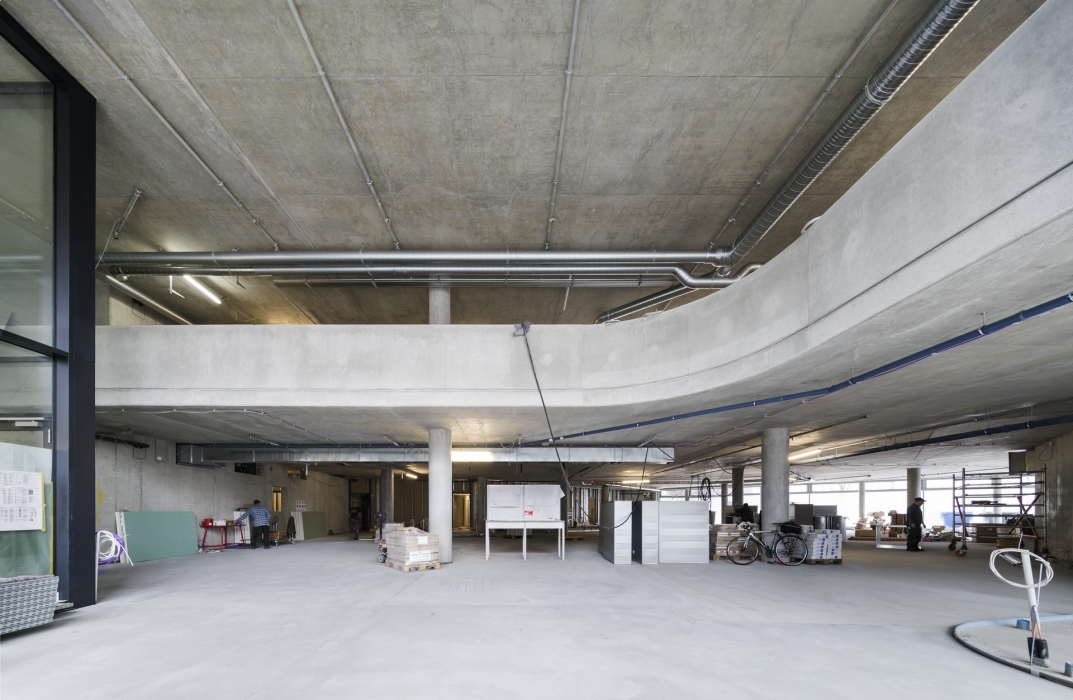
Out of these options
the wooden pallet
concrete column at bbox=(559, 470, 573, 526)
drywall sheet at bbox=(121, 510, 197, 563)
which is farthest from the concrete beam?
the wooden pallet

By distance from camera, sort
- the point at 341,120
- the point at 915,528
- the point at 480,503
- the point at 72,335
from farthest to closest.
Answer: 1. the point at 480,503
2. the point at 915,528
3. the point at 341,120
4. the point at 72,335

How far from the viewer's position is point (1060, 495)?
16750 mm

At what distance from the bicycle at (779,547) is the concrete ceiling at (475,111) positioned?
729cm

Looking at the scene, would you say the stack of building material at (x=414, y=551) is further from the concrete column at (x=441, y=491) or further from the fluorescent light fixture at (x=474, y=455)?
the fluorescent light fixture at (x=474, y=455)

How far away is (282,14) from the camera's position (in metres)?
7.68

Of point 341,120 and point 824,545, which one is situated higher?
point 341,120

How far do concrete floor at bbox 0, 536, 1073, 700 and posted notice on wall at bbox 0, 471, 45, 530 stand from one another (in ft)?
4.60

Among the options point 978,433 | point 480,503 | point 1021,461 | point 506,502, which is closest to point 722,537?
point 506,502

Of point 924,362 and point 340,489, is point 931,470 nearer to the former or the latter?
point 924,362

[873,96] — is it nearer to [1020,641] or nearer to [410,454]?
[1020,641]

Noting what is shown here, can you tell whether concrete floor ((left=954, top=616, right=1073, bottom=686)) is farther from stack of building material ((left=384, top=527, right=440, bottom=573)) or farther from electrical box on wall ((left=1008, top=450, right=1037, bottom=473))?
electrical box on wall ((left=1008, top=450, right=1037, bottom=473))

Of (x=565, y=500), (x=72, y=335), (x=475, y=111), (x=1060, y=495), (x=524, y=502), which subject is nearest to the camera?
(x=72, y=335)

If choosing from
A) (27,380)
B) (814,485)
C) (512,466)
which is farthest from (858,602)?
(814,485)

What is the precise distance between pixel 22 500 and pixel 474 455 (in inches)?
452
